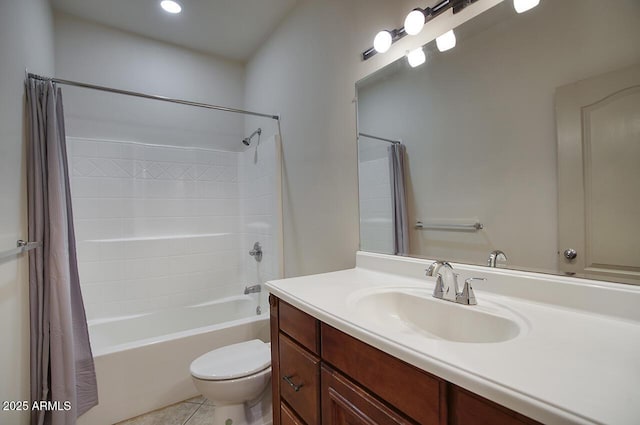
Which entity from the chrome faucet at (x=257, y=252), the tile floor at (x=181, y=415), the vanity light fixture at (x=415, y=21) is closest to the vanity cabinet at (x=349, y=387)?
the tile floor at (x=181, y=415)

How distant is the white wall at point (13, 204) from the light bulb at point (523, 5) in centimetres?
199

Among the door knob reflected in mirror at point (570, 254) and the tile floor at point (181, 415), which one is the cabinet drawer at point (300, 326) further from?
the tile floor at point (181, 415)

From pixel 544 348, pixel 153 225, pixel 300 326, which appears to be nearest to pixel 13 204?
pixel 153 225

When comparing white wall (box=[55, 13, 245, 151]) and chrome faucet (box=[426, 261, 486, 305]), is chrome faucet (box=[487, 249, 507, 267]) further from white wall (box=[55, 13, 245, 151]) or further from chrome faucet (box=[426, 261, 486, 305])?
white wall (box=[55, 13, 245, 151])

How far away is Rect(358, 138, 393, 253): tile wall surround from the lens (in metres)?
1.36

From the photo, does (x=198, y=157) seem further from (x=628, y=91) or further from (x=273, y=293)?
(x=628, y=91)

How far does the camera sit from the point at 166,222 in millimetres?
2549

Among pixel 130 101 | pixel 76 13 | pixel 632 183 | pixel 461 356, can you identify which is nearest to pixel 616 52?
pixel 632 183

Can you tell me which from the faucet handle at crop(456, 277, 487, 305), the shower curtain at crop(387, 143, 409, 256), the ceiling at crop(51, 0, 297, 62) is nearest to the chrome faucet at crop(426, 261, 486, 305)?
the faucet handle at crop(456, 277, 487, 305)

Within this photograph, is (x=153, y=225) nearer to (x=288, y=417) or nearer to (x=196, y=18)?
(x=196, y=18)

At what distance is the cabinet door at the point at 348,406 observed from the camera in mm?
655

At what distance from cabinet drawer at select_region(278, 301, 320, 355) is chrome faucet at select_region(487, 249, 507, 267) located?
2.09ft

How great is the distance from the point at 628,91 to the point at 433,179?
59 cm

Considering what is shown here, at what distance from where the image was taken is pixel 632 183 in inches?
27.8
